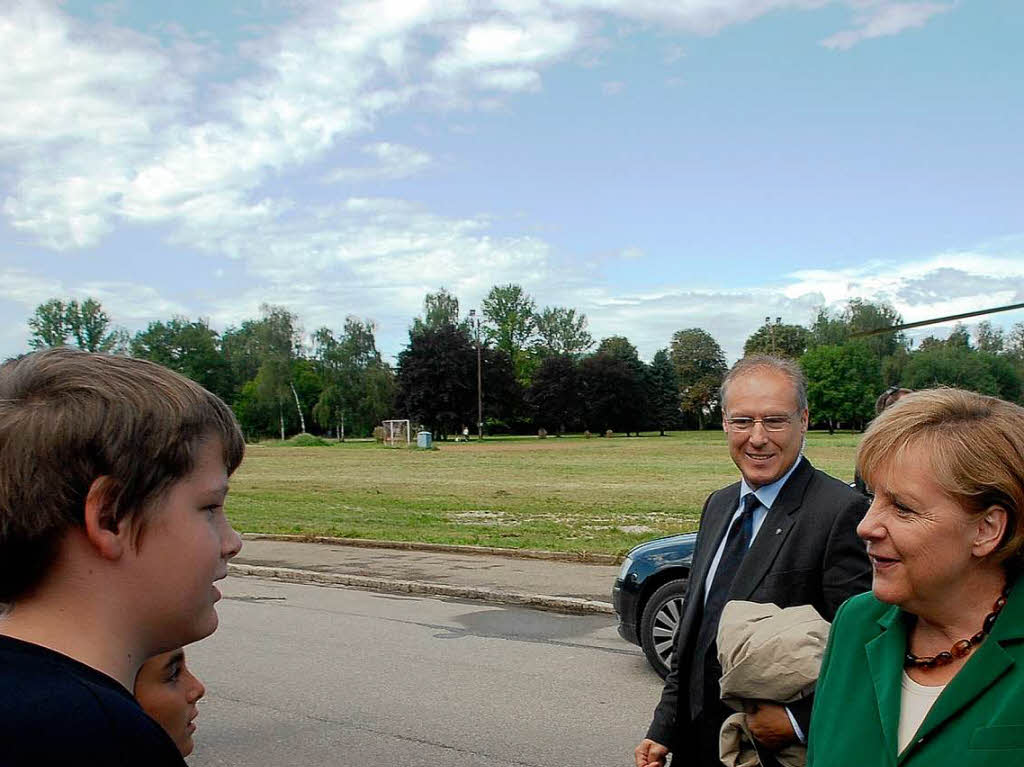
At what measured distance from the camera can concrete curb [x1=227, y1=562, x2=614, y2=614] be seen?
34.1 feet

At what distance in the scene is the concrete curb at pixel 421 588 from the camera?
409 inches

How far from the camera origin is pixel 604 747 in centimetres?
582

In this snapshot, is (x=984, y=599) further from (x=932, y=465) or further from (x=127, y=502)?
(x=127, y=502)

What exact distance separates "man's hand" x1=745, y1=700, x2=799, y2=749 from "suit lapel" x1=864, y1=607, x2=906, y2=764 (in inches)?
19.5

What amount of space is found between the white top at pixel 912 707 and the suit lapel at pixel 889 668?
2 cm

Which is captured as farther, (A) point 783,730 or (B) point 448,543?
(B) point 448,543

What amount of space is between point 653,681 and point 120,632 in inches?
267

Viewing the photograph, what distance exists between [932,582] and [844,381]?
369 feet

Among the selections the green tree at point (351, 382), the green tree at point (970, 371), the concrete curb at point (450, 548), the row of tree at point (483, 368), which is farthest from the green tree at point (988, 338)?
the concrete curb at point (450, 548)

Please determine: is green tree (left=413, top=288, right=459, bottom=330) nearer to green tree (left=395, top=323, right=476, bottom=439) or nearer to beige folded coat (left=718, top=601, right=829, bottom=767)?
green tree (left=395, top=323, right=476, bottom=439)

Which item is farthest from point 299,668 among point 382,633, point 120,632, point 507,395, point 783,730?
point 507,395

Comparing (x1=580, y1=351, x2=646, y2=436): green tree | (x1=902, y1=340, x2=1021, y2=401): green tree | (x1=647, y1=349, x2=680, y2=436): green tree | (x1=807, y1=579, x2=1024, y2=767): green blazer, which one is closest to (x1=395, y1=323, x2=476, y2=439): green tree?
(x1=580, y1=351, x2=646, y2=436): green tree

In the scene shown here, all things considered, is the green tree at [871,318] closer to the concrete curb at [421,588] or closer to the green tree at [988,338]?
the green tree at [988,338]

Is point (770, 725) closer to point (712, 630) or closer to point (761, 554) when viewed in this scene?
point (712, 630)
